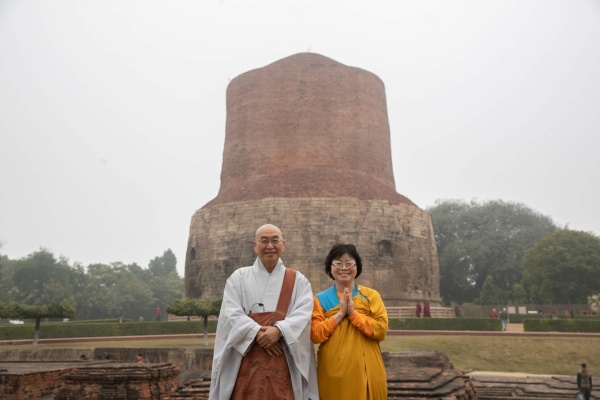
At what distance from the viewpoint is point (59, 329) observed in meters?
19.6

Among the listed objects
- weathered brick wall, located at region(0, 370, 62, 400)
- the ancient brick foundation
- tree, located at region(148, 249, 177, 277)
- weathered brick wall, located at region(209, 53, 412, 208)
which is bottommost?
weathered brick wall, located at region(0, 370, 62, 400)

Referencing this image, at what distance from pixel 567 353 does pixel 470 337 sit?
96.3 inches

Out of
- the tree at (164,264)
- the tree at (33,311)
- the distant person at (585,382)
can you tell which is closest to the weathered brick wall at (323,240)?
the tree at (33,311)

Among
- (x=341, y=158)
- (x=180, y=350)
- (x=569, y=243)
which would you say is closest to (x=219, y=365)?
(x=180, y=350)

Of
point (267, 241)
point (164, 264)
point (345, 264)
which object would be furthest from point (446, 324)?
point (164, 264)

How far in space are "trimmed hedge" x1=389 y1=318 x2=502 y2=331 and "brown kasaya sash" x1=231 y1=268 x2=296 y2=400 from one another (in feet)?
48.7

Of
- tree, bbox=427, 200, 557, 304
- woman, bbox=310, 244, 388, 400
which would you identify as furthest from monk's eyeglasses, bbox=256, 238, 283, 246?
tree, bbox=427, 200, 557, 304

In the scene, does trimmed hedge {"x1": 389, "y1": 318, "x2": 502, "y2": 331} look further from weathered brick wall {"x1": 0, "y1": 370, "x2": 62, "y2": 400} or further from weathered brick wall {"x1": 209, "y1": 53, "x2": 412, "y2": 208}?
weathered brick wall {"x1": 0, "y1": 370, "x2": 62, "y2": 400}

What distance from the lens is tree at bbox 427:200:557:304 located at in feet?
127

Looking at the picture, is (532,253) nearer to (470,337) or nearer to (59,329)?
(470,337)

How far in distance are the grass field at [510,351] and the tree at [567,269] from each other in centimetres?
1844

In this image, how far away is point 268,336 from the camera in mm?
3098

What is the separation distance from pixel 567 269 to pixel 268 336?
3307 cm

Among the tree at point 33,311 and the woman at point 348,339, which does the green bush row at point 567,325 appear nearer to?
the tree at point 33,311
